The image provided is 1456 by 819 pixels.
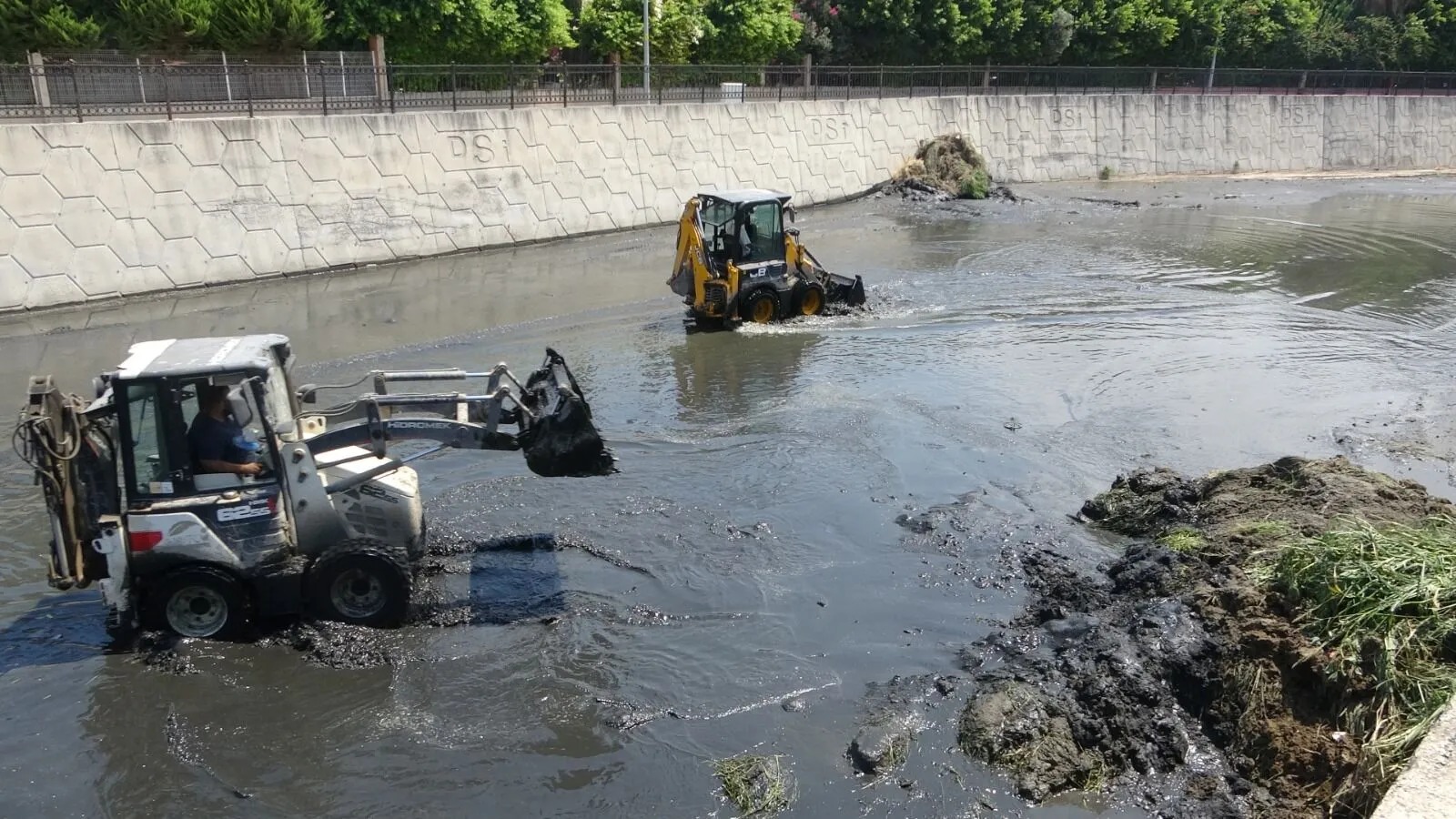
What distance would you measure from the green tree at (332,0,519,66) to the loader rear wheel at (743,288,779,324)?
14659 mm

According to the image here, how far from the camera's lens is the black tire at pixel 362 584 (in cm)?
737

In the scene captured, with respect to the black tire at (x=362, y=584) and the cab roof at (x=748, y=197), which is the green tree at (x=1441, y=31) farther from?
the black tire at (x=362, y=584)

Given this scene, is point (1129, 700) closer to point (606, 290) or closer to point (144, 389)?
point (144, 389)

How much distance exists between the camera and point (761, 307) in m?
16.7

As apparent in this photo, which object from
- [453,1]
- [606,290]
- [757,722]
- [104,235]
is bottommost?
[757,722]

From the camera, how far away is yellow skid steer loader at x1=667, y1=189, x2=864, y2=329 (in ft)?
52.9

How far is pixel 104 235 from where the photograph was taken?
1745 centimetres

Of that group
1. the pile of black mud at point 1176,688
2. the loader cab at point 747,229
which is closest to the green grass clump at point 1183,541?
the pile of black mud at point 1176,688

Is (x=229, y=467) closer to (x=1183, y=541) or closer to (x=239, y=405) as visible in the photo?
(x=239, y=405)

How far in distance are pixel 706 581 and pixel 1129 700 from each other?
3239 millimetres

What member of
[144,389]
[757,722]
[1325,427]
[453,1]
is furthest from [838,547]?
[453,1]

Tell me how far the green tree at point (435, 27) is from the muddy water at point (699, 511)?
9408 millimetres

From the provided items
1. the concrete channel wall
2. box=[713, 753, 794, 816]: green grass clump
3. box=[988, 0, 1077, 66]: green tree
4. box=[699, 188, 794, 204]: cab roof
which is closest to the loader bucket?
box=[699, 188, 794, 204]: cab roof

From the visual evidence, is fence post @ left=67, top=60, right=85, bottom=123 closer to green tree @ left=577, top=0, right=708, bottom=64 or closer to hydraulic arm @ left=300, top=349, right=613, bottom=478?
hydraulic arm @ left=300, top=349, right=613, bottom=478
